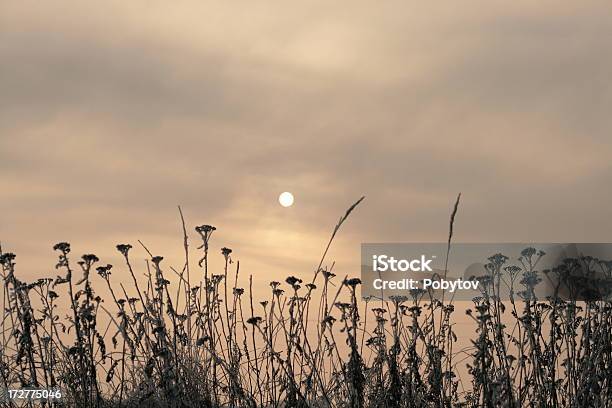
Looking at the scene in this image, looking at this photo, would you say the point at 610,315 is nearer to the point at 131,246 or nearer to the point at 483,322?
the point at 483,322

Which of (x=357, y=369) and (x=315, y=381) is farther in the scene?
(x=315, y=381)

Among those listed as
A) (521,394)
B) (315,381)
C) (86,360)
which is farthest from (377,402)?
(86,360)

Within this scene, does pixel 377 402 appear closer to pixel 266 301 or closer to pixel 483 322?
pixel 483 322

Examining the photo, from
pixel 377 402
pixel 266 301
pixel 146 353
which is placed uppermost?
pixel 266 301

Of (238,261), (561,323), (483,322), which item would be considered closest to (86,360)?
(238,261)

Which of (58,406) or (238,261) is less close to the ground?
(238,261)

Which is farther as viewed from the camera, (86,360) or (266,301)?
Result: (266,301)

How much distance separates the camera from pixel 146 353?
450cm

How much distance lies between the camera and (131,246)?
179 inches

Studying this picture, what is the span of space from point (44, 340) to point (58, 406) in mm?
408

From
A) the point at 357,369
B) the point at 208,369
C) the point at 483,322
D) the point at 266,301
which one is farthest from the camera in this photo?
the point at 266,301

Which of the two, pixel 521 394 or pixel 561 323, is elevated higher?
pixel 561 323

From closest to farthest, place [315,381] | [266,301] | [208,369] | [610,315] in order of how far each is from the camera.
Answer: [315,381] < [208,369] < [610,315] < [266,301]

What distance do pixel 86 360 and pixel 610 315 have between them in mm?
3036
